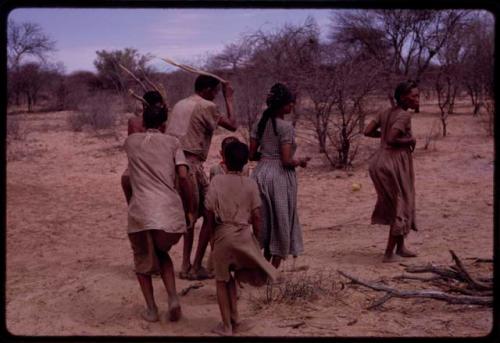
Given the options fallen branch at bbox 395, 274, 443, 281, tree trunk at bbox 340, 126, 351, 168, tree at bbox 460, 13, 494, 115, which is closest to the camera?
fallen branch at bbox 395, 274, 443, 281

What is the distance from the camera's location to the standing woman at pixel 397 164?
16.8 ft

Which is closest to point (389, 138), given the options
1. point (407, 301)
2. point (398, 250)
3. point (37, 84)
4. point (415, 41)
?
point (398, 250)

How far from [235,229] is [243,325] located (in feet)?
2.03

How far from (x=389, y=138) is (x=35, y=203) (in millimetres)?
5230

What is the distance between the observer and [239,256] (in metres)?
3.71

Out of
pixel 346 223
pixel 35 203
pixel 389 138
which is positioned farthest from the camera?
pixel 35 203

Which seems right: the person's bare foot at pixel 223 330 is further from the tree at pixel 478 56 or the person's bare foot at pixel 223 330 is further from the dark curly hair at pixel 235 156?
the tree at pixel 478 56

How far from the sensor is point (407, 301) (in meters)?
4.33

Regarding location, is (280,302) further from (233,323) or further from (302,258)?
(302,258)

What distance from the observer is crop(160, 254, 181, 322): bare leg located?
13.1 feet

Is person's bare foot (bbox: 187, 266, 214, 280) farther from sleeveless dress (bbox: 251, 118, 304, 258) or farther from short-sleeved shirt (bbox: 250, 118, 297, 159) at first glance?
short-sleeved shirt (bbox: 250, 118, 297, 159)

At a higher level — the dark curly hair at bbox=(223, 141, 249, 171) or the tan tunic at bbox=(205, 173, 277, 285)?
the dark curly hair at bbox=(223, 141, 249, 171)

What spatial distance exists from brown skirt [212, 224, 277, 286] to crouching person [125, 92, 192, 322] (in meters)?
0.31

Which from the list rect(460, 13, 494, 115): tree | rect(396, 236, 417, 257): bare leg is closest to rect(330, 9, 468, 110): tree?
rect(460, 13, 494, 115): tree
